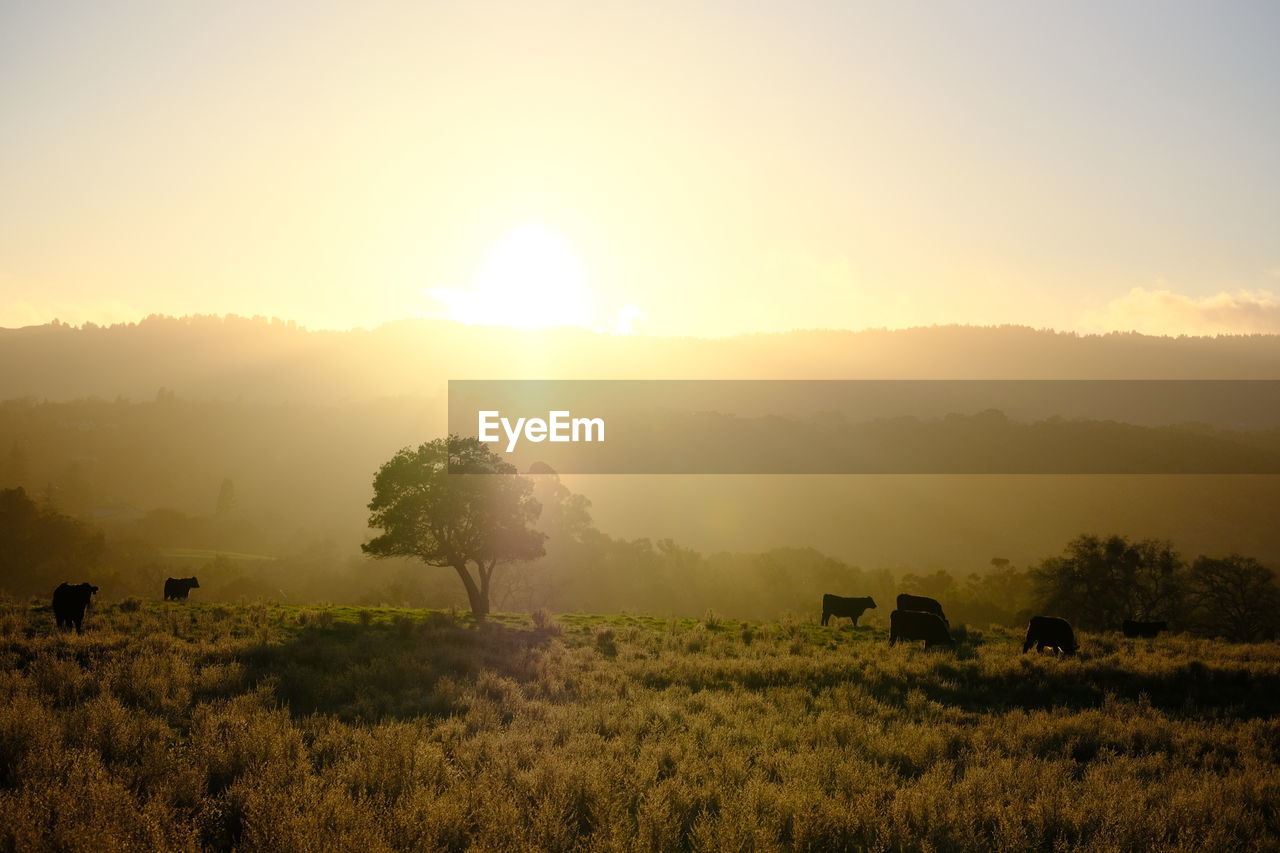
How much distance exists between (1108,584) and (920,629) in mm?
40031

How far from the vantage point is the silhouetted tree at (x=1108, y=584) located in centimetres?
5562

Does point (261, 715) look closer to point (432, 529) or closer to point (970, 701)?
point (970, 701)

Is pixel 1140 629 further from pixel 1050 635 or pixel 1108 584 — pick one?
pixel 1108 584

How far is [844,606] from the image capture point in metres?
34.0

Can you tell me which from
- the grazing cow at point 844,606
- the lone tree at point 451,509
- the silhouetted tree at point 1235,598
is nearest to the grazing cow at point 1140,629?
the grazing cow at point 844,606

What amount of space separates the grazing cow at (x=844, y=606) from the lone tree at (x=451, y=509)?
1654 cm

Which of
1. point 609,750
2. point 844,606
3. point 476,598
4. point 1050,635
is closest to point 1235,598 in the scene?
point 844,606

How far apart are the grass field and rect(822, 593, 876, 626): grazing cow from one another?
474 inches

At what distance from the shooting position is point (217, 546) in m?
147

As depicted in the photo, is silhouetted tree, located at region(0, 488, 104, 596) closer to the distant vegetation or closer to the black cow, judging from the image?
the distant vegetation

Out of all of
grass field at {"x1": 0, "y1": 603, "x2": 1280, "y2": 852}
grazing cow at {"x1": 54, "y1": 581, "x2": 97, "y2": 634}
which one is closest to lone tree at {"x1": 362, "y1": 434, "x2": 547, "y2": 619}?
grazing cow at {"x1": 54, "y1": 581, "x2": 97, "y2": 634}

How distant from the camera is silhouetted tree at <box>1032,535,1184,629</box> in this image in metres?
55.6

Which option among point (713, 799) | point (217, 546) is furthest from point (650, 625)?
point (217, 546)

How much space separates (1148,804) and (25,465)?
222m
